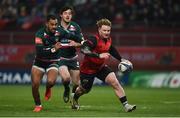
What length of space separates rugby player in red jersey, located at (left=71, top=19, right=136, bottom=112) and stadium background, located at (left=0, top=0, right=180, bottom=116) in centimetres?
1285

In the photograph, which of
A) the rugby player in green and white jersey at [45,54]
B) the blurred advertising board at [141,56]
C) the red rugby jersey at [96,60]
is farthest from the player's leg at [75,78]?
the blurred advertising board at [141,56]

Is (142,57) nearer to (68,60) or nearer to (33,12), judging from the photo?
(33,12)

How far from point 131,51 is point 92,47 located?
14.4 m

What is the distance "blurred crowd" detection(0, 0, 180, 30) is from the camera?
98.0ft

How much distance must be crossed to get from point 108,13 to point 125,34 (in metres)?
1.99

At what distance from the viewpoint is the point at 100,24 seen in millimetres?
14953

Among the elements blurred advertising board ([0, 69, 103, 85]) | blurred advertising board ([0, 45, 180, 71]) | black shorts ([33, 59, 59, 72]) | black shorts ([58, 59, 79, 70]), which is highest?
black shorts ([33, 59, 59, 72])

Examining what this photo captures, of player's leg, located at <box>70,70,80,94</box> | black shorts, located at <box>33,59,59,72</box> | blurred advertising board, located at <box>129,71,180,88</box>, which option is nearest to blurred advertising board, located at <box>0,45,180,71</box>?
blurred advertising board, located at <box>129,71,180,88</box>

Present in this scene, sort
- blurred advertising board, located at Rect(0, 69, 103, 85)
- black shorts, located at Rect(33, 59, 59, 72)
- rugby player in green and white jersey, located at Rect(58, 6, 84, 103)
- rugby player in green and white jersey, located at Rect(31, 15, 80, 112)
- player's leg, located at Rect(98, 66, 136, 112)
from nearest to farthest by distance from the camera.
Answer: player's leg, located at Rect(98, 66, 136, 112), rugby player in green and white jersey, located at Rect(31, 15, 80, 112), black shorts, located at Rect(33, 59, 59, 72), rugby player in green and white jersey, located at Rect(58, 6, 84, 103), blurred advertising board, located at Rect(0, 69, 103, 85)

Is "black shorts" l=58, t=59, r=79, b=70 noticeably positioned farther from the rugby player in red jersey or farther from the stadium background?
the stadium background

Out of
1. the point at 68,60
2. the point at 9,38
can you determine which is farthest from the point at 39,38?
the point at 9,38

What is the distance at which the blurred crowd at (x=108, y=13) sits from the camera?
1176 inches

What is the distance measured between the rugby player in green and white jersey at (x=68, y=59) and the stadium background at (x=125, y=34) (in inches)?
419

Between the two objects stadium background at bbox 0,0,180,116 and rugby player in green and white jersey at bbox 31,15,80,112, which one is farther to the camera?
stadium background at bbox 0,0,180,116
